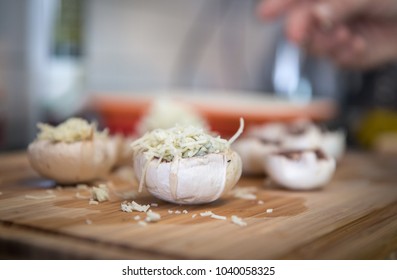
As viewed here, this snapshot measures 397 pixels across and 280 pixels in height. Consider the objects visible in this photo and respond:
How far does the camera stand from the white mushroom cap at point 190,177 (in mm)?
979

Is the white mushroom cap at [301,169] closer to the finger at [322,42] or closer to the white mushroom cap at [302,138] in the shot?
the white mushroom cap at [302,138]

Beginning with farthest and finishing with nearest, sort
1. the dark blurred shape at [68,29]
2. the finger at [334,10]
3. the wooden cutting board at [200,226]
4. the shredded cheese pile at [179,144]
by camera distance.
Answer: the dark blurred shape at [68,29] < the finger at [334,10] < the shredded cheese pile at [179,144] < the wooden cutting board at [200,226]

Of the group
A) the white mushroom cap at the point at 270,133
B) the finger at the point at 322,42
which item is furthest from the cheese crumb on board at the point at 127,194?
the finger at the point at 322,42

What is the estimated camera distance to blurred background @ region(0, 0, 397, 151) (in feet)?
7.79

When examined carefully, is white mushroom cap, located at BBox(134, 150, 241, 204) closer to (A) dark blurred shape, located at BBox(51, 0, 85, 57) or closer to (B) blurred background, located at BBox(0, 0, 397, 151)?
(B) blurred background, located at BBox(0, 0, 397, 151)

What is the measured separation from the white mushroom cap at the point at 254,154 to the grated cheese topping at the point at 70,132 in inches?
16.3

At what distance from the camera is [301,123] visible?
1.67 m

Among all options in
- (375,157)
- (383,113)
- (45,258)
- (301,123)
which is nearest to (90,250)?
(45,258)

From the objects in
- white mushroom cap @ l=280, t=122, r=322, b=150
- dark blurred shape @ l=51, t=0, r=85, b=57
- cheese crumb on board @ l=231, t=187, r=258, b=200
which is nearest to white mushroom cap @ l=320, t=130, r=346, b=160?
white mushroom cap @ l=280, t=122, r=322, b=150

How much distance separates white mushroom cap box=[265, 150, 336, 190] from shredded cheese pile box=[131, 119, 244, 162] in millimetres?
240

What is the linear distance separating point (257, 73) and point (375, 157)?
1646 mm

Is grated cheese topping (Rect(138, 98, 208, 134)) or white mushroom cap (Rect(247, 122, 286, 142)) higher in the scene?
grated cheese topping (Rect(138, 98, 208, 134))

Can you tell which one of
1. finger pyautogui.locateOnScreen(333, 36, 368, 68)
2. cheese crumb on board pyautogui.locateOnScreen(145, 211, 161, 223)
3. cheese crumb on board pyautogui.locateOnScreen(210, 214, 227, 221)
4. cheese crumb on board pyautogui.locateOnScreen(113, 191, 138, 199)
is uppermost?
finger pyautogui.locateOnScreen(333, 36, 368, 68)

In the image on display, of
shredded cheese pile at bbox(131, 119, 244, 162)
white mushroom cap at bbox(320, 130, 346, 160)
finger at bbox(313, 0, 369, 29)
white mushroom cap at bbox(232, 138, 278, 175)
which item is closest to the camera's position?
shredded cheese pile at bbox(131, 119, 244, 162)
